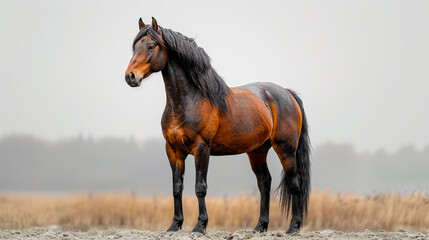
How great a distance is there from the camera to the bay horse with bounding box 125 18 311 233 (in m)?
7.36

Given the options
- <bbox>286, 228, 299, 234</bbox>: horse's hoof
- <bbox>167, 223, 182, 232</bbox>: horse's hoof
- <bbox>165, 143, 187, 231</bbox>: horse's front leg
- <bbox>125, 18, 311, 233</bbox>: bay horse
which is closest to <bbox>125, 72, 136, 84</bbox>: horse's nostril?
<bbox>125, 18, 311, 233</bbox>: bay horse

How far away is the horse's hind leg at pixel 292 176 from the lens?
336 inches

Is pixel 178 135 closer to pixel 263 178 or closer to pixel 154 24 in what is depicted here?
pixel 154 24

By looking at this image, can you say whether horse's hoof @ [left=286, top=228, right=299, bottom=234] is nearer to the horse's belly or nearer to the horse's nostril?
the horse's belly

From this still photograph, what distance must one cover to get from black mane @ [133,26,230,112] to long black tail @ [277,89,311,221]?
1.85m

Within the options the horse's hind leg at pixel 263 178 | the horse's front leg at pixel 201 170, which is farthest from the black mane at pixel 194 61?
the horse's hind leg at pixel 263 178

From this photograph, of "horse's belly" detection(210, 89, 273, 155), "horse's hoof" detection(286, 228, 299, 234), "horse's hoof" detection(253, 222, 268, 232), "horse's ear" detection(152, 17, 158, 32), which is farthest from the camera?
"horse's hoof" detection(253, 222, 268, 232)

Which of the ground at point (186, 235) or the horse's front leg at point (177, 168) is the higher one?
the horse's front leg at point (177, 168)

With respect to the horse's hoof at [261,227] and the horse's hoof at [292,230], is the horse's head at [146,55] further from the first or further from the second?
the horse's hoof at [292,230]

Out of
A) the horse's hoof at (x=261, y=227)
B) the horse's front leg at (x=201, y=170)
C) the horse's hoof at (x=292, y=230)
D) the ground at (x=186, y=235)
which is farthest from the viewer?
the horse's hoof at (x=261, y=227)

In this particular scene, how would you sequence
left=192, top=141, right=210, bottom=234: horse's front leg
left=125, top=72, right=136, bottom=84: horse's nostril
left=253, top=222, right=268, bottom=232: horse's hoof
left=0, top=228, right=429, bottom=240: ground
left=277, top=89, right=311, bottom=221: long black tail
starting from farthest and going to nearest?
left=277, top=89, right=311, bottom=221: long black tail
left=253, top=222, right=268, bottom=232: horse's hoof
left=0, top=228, right=429, bottom=240: ground
left=192, top=141, right=210, bottom=234: horse's front leg
left=125, top=72, right=136, bottom=84: horse's nostril

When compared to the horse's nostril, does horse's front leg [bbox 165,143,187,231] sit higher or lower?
lower

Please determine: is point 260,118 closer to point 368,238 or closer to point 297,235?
point 297,235

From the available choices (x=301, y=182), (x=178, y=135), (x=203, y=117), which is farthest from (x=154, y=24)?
(x=301, y=182)
